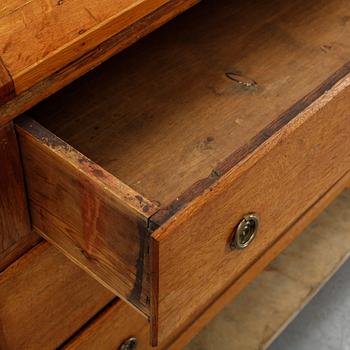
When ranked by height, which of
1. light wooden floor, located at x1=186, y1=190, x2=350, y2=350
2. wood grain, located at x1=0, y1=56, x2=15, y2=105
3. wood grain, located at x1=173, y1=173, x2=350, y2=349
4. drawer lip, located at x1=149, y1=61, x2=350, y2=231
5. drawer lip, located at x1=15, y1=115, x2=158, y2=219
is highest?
wood grain, located at x1=0, y1=56, x2=15, y2=105

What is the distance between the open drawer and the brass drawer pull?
32 centimetres

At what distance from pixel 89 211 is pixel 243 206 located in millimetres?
145

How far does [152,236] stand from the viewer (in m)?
0.60

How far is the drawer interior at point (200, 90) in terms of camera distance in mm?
745

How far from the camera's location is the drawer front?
648 millimetres

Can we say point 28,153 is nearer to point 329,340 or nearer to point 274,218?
point 274,218

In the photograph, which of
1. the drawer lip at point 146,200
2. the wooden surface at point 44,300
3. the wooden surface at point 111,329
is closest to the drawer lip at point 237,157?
the drawer lip at point 146,200

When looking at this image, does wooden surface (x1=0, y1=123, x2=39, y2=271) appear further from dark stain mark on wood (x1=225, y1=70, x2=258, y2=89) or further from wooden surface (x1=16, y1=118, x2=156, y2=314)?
dark stain mark on wood (x1=225, y1=70, x2=258, y2=89)

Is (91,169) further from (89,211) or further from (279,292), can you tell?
(279,292)

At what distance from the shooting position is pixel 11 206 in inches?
29.5

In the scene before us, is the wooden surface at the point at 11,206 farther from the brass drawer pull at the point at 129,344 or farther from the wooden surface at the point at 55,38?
the brass drawer pull at the point at 129,344

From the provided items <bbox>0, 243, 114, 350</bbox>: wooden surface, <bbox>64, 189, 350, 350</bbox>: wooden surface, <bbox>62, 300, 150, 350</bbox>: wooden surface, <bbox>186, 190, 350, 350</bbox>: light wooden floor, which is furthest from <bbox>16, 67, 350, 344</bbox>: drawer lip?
<bbox>186, 190, 350, 350</bbox>: light wooden floor

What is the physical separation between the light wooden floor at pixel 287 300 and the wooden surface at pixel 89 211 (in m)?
0.61

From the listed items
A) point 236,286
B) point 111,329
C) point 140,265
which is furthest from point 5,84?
point 236,286
